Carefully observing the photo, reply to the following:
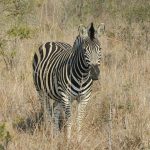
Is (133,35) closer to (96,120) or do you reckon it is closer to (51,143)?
(96,120)

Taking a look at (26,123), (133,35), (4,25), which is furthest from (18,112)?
(133,35)

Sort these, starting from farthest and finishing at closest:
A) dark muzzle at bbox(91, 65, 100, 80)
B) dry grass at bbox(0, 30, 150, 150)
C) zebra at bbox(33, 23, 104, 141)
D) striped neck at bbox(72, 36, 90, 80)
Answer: striped neck at bbox(72, 36, 90, 80)
zebra at bbox(33, 23, 104, 141)
dark muzzle at bbox(91, 65, 100, 80)
dry grass at bbox(0, 30, 150, 150)

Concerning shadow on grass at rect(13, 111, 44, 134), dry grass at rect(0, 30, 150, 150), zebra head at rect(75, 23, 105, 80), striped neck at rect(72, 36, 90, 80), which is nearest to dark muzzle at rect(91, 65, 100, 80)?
zebra head at rect(75, 23, 105, 80)

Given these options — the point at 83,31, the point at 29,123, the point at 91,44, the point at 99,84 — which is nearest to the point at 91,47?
the point at 91,44

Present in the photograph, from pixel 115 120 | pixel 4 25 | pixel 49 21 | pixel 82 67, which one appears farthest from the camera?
pixel 49 21

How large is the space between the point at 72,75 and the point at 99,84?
1.49 m

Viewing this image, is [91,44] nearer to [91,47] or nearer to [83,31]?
[91,47]

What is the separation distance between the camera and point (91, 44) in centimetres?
448

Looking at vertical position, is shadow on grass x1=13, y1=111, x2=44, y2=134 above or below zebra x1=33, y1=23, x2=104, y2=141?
below

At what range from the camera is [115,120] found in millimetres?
5082

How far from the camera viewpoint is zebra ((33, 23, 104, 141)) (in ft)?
14.8

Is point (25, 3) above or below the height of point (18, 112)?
above

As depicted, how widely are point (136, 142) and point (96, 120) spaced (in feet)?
2.93

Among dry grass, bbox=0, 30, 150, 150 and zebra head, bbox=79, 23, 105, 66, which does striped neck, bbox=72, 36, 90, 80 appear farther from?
dry grass, bbox=0, 30, 150, 150
